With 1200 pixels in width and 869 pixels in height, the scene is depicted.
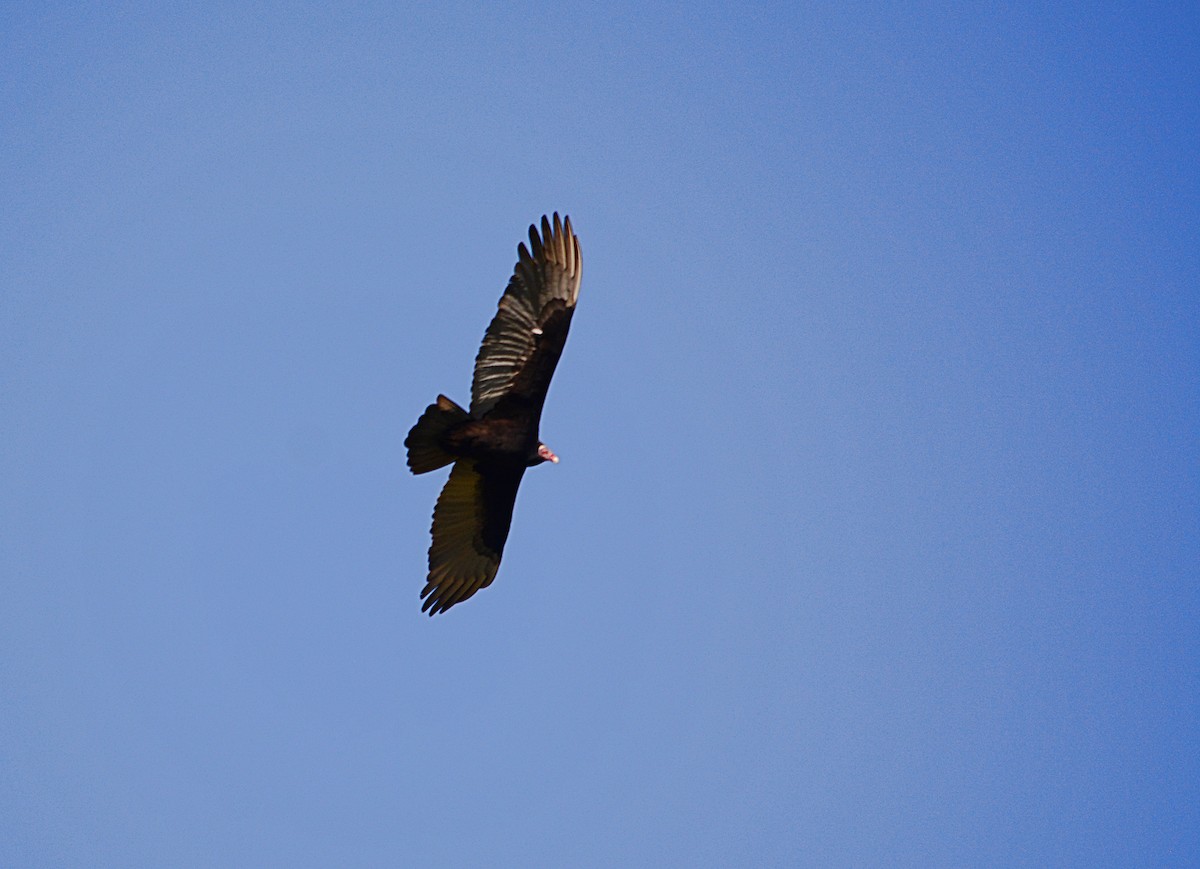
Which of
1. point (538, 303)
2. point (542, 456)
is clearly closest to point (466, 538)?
point (542, 456)

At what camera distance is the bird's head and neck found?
47.5 ft

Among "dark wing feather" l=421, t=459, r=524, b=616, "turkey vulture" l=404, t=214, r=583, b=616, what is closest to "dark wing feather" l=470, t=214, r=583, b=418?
"turkey vulture" l=404, t=214, r=583, b=616

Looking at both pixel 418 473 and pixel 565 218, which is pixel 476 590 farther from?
pixel 565 218

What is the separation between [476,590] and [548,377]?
2803mm

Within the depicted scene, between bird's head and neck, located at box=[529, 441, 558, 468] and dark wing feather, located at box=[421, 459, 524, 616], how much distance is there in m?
0.43

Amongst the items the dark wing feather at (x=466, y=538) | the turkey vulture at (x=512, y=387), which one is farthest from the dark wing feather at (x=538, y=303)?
the dark wing feather at (x=466, y=538)

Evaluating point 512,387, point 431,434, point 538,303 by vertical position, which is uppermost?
point 538,303

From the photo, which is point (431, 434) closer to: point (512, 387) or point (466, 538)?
point (512, 387)

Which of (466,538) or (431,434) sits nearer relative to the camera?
(431,434)

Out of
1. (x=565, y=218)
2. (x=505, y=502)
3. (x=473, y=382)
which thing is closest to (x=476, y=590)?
(x=505, y=502)

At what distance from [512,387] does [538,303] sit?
877 millimetres

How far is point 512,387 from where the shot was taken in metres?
13.9

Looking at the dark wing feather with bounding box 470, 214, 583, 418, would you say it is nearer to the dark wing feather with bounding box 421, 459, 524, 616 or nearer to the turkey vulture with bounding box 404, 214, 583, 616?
the turkey vulture with bounding box 404, 214, 583, 616

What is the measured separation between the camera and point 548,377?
13.9 m
